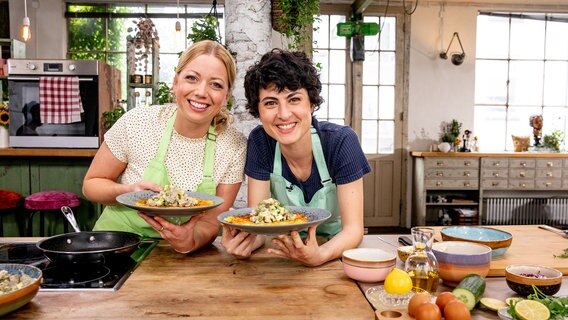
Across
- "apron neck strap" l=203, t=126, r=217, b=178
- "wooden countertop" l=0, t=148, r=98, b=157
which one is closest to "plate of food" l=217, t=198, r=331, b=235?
"apron neck strap" l=203, t=126, r=217, b=178

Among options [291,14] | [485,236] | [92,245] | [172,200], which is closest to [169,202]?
[172,200]

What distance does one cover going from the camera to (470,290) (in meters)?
1.20

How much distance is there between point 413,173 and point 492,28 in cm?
234

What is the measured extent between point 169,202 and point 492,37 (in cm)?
643

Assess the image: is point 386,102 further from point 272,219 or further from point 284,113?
point 272,219

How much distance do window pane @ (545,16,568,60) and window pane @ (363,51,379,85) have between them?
8.24ft

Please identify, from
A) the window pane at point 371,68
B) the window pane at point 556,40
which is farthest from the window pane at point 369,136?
the window pane at point 556,40

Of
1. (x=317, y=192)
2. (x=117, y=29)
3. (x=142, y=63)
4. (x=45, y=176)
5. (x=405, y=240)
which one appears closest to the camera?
(x=405, y=240)

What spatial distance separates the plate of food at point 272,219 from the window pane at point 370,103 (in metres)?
5.14

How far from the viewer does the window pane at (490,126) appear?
22.3 ft

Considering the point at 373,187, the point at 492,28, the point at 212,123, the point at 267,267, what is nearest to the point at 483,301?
the point at 267,267

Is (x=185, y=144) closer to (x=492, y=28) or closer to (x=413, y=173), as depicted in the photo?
(x=413, y=173)

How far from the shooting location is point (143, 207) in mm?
1436

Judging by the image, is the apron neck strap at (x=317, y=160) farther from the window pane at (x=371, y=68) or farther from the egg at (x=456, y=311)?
the window pane at (x=371, y=68)
